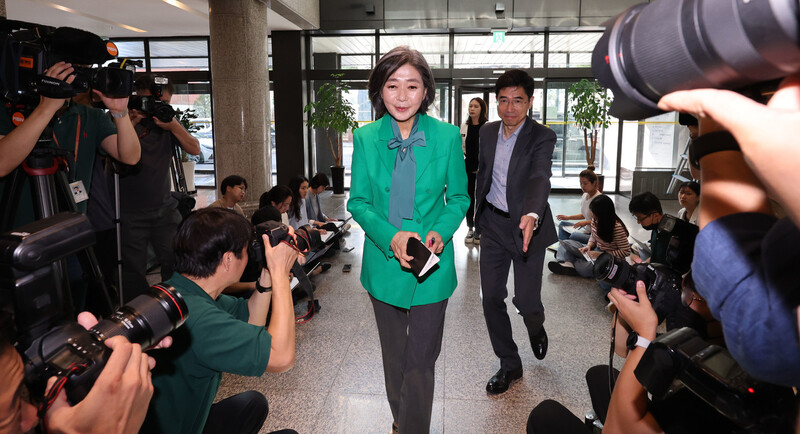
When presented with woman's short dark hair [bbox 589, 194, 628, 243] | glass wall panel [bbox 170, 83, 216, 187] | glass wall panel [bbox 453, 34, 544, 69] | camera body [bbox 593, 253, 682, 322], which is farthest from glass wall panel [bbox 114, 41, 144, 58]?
camera body [bbox 593, 253, 682, 322]

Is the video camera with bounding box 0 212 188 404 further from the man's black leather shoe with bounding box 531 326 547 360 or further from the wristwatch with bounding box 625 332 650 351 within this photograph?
the man's black leather shoe with bounding box 531 326 547 360

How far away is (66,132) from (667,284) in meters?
2.63

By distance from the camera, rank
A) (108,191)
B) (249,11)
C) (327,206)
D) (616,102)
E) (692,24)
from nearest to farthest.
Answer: (692,24)
(616,102)
(108,191)
(249,11)
(327,206)

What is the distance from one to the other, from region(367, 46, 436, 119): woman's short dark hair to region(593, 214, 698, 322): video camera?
93cm

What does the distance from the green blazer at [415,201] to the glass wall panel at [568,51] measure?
8.47m

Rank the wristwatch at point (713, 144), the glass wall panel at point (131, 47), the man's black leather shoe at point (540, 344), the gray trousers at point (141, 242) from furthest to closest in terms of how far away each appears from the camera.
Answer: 1. the glass wall panel at point (131, 47)
2. the gray trousers at point (141, 242)
3. the man's black leather shoe at point (540, 344)
4. the wristwatch at point (713, 144)

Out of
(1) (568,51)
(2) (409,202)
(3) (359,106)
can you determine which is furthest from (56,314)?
(1) (568,51)

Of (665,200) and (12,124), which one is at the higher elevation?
(12,124)

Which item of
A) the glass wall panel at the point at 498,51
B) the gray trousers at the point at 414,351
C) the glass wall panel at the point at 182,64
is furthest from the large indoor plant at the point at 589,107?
the gray trousers at the point at 414,351

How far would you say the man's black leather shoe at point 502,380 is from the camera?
2.70m

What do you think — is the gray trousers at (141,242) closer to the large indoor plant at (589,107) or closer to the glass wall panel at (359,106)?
the glass wall panel at (359,106)

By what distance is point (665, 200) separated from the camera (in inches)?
376

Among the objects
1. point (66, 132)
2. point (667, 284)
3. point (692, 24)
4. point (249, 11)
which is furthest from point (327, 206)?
point (692, 24)

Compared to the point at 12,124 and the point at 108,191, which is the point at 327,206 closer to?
the point at 108,191
